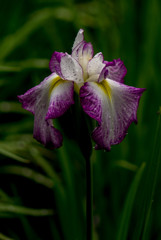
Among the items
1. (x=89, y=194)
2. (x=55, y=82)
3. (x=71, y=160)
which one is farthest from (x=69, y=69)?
(x=71, y=160)

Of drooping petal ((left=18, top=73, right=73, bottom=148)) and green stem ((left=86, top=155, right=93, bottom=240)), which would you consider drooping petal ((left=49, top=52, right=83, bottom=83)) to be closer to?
drooping petal ((left=18, top=73, right=73, bottom=148))

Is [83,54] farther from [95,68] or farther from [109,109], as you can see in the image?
[109,109]

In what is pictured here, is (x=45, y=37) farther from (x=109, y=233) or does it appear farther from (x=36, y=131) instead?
(x=36, y=131)

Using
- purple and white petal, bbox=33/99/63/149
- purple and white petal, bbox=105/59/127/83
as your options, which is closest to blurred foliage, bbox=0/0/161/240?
purple and white petal, bbox=33/99/63/149

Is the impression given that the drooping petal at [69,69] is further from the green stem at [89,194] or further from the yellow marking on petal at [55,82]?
the green stem at [89,194]

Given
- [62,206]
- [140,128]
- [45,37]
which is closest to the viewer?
[62,206]

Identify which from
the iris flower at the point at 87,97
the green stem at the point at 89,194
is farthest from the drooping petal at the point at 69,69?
the green stem at the point at 89,194

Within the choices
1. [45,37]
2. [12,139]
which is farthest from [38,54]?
[12,139]
